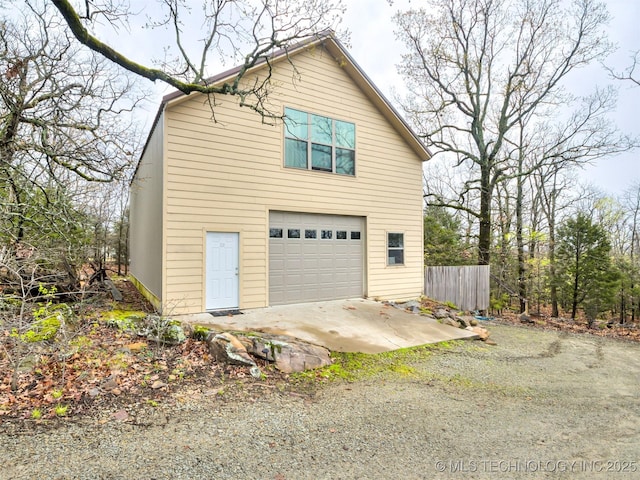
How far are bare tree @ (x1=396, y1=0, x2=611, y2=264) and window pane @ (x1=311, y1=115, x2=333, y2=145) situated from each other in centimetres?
745

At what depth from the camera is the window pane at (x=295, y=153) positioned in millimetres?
9391

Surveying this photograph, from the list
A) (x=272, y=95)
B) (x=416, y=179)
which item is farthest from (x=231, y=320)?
(x=416, y=179)

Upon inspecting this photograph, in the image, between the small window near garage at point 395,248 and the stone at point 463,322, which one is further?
the small window near garage at point 395,248

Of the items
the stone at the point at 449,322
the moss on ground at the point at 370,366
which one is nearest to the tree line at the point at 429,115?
the moss on ground at the point at 370,366

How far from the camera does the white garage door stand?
913cm

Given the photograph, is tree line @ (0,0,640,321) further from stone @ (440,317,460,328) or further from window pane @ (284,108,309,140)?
stone @ (440,317,460,328)

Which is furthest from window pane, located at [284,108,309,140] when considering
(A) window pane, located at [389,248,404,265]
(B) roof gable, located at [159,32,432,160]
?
(A) window pane, located at [389,248,404,265]

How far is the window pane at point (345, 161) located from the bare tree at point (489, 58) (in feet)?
22.8

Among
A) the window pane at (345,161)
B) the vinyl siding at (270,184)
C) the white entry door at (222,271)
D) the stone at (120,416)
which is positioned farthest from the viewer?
the window pane at (345,161)

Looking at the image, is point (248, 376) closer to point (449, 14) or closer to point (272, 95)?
point (272, 95)

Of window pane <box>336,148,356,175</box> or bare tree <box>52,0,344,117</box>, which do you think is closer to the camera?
bare tree <box>52,0,344,117</box>

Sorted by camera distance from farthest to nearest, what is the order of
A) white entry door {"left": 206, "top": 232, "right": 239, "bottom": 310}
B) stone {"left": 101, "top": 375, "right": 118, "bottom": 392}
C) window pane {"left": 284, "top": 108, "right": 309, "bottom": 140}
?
window pane {"left": 284, "top": 108, "right": 309, "bottom": 140}
white entry door {"left": 206, "top": 232, "right": 239, "bottom": 310}
stone {"left": 101, "top": 375, "right": 118, "bottom": 392}

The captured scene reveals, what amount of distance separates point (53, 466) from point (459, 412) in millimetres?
3989

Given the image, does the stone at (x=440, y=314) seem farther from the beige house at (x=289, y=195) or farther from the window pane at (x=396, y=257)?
the window pane at (x=396, y=257)
